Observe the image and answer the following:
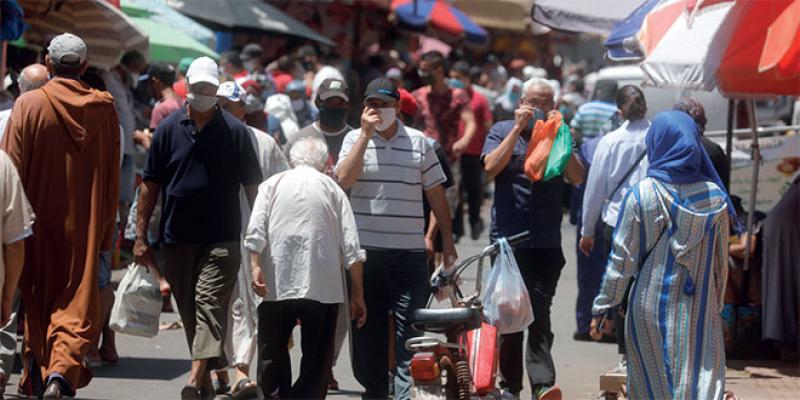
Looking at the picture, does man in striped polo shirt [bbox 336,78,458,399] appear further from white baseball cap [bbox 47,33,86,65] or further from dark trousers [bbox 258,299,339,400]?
white baseball cap [bbox 47,33,86,65]

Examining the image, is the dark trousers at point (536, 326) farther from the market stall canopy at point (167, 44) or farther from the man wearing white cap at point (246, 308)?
the market stall canopy at point (167, 44)

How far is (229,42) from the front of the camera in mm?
21219

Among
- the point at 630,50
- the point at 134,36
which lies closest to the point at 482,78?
the point at 134,36

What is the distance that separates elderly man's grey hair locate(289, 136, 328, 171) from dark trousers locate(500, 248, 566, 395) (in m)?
1.62

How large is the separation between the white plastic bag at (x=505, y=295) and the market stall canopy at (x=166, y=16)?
720cm

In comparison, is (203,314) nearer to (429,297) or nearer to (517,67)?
(429,297)

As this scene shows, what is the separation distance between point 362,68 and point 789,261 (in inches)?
562

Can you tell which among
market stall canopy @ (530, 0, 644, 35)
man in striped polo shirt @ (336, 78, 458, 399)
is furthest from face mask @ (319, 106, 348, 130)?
market stall canopy @ (530, 0, 644, 35)

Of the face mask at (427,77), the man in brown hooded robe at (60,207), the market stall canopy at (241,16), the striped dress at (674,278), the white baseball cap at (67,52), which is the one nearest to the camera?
the striped dress at (674,278)

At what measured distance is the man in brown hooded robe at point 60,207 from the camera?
26.5 feet

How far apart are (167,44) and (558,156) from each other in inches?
262

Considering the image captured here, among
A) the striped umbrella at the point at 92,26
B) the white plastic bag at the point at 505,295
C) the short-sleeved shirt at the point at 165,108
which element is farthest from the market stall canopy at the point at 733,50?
the striped umbrella at the point at 92,26

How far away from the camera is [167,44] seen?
14648 mm

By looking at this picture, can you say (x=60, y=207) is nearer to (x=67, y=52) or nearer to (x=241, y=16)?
(x=67, y=52)
